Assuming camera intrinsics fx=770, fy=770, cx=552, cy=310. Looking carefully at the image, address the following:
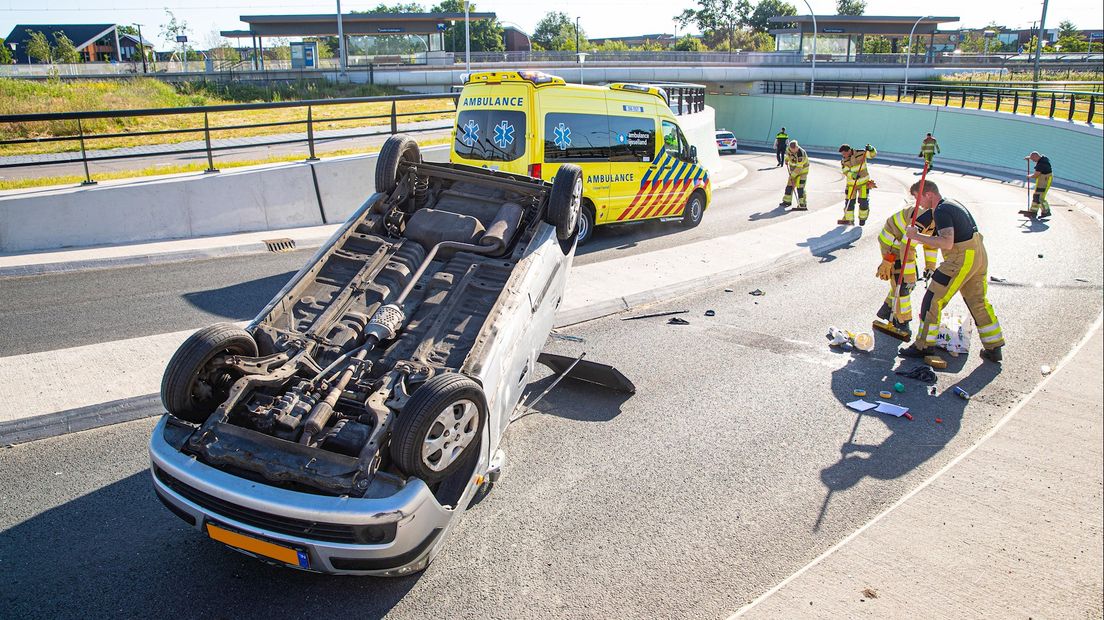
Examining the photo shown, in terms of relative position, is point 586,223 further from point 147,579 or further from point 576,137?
point 147,579

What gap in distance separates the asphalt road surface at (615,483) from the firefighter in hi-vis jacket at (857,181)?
18.6 ft

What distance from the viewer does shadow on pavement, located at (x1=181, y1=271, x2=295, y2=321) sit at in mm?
8430

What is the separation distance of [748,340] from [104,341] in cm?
640

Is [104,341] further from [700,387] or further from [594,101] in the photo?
[594,101]

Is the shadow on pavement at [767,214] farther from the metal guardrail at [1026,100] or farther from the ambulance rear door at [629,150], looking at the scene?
the metal guardrail at [1026,100]

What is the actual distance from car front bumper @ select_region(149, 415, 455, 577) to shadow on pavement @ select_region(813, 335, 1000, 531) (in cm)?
245

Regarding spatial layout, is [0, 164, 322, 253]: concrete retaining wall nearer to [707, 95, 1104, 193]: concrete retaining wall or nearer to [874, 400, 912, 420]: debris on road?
[874, 400, 912, 420]: debris on road

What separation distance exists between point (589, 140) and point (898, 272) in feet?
17.7

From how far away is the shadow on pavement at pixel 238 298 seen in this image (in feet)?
27.7

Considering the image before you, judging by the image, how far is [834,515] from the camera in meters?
4.79

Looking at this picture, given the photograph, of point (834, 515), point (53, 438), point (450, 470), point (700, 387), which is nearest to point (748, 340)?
point (700, 387)

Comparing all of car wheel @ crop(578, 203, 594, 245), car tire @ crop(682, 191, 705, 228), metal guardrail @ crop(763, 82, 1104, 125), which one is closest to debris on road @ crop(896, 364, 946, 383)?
car wheel @ crop(578, 203, 594, 245)

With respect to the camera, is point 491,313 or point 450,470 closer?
point 450,470

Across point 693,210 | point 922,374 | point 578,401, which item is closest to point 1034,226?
point 693,210
